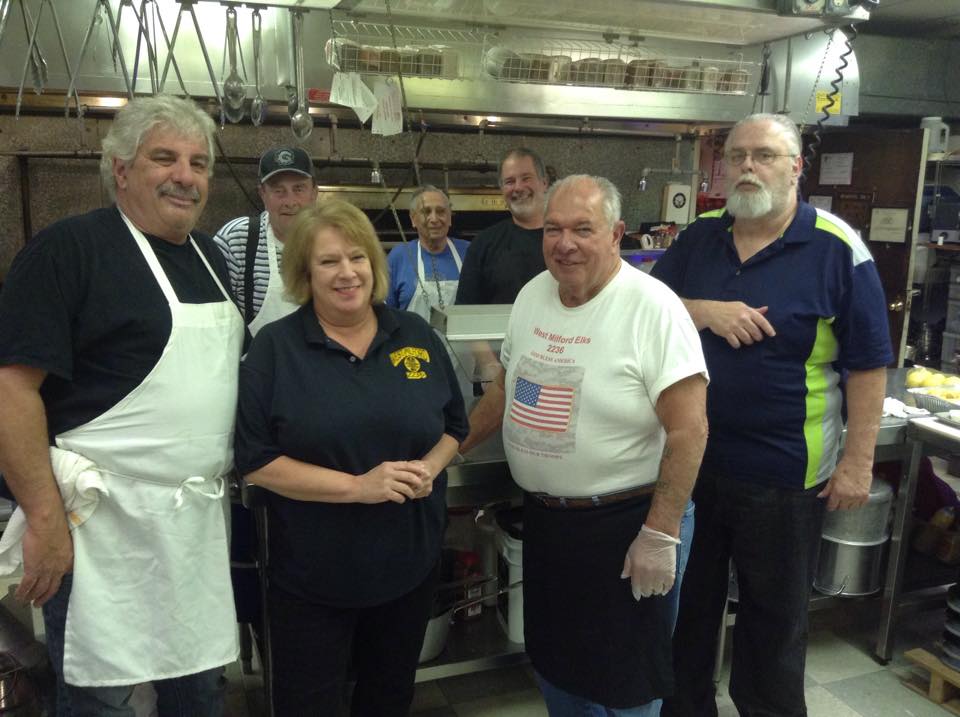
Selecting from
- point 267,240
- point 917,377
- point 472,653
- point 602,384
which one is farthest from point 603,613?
point 917,377

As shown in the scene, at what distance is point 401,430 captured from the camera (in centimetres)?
145

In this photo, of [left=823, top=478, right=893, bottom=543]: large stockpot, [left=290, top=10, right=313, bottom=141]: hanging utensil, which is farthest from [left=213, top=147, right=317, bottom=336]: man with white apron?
[left=823, top=478, right=893, bottom=543]: large stockpot

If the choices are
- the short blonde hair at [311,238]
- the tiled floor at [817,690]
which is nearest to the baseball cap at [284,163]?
the short blonde hair at [311,238]

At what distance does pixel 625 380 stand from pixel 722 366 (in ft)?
1.49

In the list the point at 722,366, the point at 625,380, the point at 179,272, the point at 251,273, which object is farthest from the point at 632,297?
the point at 251,273

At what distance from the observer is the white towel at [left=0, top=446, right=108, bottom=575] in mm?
1319

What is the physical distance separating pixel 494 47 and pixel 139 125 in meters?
1.42

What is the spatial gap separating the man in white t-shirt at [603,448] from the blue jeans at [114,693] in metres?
0.69

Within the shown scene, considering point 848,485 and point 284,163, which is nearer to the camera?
point 848,485

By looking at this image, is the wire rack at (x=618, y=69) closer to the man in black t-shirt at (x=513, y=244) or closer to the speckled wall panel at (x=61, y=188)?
the man in black t-shirt at (x=513, y=244)

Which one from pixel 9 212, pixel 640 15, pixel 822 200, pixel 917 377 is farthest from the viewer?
pixel 822 200

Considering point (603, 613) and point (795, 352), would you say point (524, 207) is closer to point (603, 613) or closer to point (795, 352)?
point (795, 352)

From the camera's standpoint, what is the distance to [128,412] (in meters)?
1.34

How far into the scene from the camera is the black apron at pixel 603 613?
1.52m
